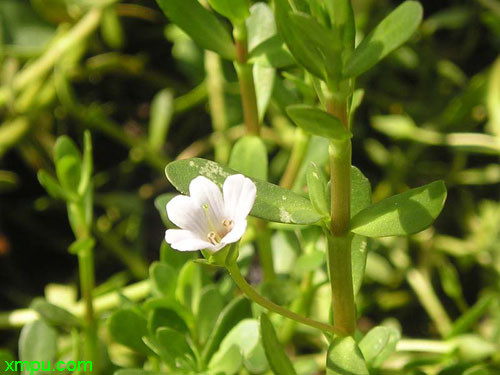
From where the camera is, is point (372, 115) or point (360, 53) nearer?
point (360, 53)

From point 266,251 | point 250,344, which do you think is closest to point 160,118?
point 266,251

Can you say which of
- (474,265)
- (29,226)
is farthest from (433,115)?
(29,226)

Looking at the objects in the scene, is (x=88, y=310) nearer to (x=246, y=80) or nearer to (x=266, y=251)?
(x=266, y=251)

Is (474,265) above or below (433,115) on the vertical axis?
below

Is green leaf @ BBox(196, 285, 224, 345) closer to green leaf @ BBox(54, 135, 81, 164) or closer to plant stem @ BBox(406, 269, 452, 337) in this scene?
green leaf @ BBox(54, 135, 81, 164)

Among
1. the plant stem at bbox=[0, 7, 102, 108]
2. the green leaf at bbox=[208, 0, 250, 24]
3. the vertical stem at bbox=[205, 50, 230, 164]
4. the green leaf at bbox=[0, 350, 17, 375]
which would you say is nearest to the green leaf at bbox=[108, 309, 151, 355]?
the green leaf at bbox=[0, 350, 17, 375]

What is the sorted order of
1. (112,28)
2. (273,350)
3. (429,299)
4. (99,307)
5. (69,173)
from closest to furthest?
(273,350) < (69,173) < (99,307) < (429,299) < (112,28)

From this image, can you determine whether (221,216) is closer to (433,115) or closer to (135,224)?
(135,224)
